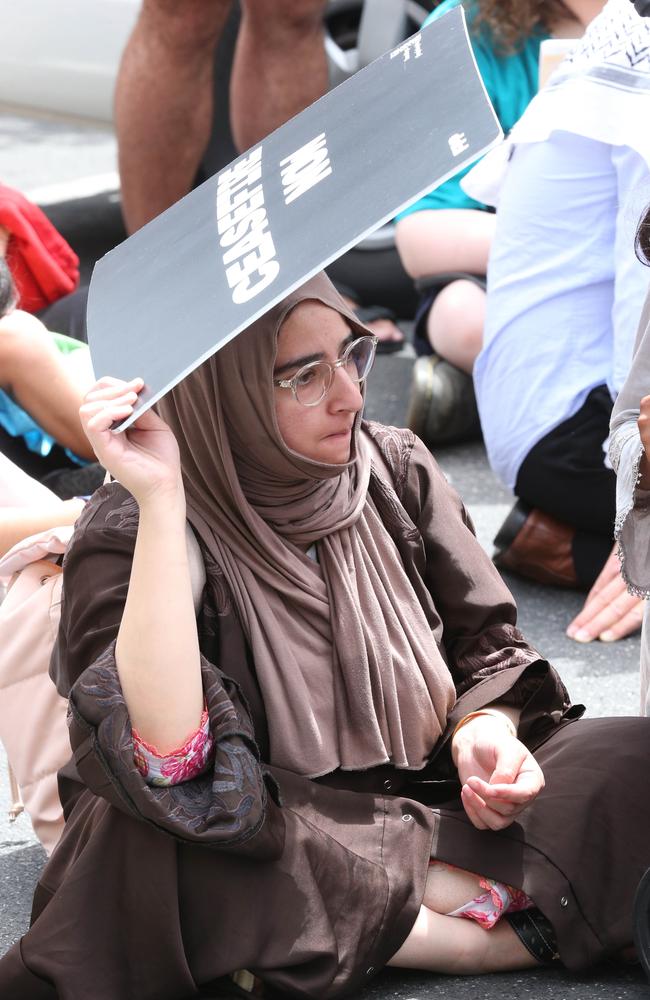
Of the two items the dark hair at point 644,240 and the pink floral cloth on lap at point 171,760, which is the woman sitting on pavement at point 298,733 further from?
the dark hair at point 644,240

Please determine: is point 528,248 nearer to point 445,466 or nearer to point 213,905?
point 445,466

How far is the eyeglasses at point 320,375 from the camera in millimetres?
2049

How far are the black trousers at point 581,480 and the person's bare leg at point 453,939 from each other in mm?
1354

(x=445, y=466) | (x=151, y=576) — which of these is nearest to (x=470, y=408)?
(x=445, y=466)

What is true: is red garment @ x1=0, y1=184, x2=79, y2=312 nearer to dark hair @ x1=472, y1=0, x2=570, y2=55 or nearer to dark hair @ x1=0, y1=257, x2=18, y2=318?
dark hair @ x1=0, y1=257, x2=18, y2=318

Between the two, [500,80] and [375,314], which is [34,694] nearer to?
[500,80]

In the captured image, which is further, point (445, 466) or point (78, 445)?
point (445, 466)

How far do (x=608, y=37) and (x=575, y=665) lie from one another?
3.99 feet

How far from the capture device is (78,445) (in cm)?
313

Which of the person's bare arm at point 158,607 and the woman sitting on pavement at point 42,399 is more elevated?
the person's bare arm at point 158,607

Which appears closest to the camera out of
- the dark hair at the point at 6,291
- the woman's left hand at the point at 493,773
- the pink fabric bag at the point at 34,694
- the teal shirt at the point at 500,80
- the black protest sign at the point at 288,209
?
the black protest sign at the point at 288,209

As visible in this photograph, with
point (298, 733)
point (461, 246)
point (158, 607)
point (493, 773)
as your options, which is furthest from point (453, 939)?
point (461, 246)

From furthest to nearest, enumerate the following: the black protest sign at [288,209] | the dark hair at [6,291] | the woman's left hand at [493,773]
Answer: the dark hair at [6,291] < the woman's left hand at [493,773] < the black protest sign at [288,209]

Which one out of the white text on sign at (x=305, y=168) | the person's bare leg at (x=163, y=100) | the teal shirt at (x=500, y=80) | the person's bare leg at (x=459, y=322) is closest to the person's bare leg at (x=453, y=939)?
the white text on sign at (x=305, y=168)
